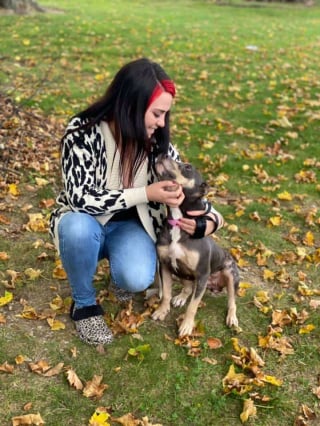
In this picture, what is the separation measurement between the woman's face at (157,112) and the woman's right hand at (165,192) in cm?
38

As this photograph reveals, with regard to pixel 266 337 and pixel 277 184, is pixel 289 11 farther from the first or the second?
pixel 266 337

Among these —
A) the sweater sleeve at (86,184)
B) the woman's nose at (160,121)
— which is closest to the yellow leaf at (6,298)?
the sweater sleeve at (86,184)

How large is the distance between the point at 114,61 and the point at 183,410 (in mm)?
10407

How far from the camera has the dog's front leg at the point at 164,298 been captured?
163 inches

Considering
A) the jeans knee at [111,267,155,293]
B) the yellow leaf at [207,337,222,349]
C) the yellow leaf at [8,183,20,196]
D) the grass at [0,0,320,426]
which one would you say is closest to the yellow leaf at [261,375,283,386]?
the grass at [0,0,320,426]

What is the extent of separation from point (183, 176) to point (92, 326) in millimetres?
1264

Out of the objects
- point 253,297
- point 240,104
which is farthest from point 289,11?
point 253,297

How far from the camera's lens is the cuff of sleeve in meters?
3.64

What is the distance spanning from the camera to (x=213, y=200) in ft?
21.2

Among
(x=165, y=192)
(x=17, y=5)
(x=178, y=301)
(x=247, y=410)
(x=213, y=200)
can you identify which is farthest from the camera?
(x=17, y=5)

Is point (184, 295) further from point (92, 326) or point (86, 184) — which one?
point (86, 184)

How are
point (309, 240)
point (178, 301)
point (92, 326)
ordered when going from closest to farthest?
1. point (92, 326)
2. point (178, 301)
3. point (309, 240)

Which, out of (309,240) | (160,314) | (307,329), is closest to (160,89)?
(160,314)

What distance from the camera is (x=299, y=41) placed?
54.4 ft
